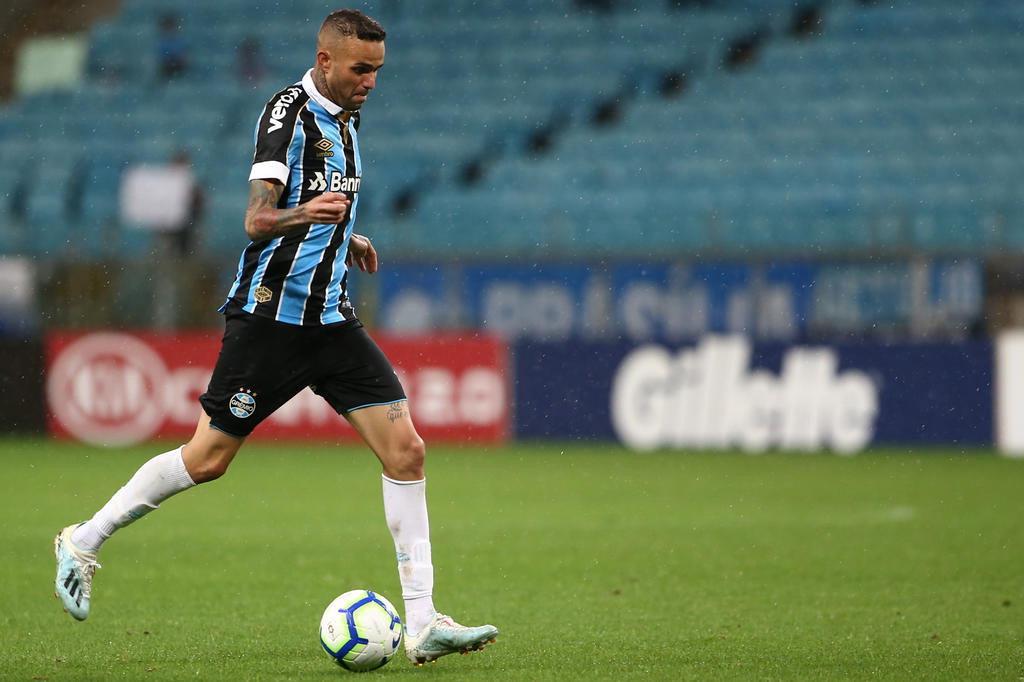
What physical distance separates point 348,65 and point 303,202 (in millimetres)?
484

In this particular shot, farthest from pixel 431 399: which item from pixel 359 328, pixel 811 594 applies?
pixel 359 328

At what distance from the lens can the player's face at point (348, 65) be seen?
5406mm

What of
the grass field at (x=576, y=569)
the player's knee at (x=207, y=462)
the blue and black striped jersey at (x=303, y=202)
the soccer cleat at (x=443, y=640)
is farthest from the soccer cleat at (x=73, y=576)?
the soccer cleat at (x=443, y=640)

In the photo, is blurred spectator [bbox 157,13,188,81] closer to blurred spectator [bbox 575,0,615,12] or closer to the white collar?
blurred spectator [bbox 575,0,615,12]

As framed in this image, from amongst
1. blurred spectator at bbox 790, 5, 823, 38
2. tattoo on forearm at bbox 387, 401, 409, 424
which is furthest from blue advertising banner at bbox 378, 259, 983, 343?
tattoo on forearm at bbox 387, 401, 409, 424

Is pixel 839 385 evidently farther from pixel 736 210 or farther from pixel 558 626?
pixel 558 626

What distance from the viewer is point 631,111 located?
20422 millimetres

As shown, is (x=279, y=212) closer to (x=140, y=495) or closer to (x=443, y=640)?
(x=140, y=495)

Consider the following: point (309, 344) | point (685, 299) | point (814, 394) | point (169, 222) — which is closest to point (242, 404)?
point (309, 344)

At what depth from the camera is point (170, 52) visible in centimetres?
2188

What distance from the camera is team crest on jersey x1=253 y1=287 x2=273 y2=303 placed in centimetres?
548

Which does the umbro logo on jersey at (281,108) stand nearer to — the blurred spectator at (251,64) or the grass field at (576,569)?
the grass field at (576,569)

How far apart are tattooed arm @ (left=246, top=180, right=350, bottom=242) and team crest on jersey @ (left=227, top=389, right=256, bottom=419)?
58 cm

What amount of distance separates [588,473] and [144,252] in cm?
564
